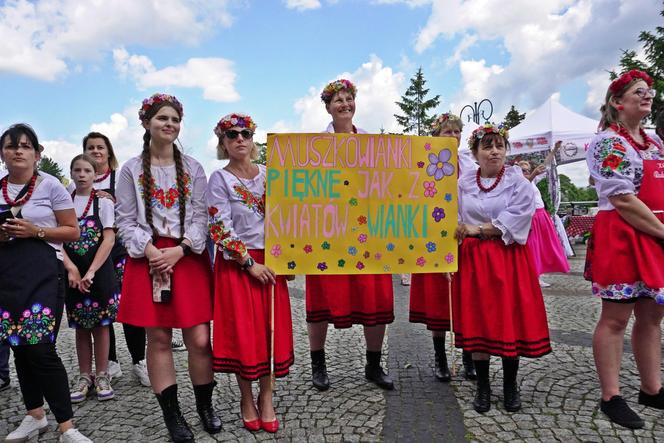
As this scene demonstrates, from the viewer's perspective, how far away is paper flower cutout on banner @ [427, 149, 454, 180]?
11.3 ft

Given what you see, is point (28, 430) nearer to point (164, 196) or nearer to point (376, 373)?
point (164, 196)

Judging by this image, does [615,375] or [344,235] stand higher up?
[344,235]

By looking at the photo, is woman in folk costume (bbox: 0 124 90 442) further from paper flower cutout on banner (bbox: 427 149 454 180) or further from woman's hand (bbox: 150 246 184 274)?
paper flower cutout on banner (bbox: 427 149 454 180)

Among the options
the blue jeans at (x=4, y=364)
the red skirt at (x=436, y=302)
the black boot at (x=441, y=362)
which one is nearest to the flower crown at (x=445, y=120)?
the red skirt at (x=436, y=302)

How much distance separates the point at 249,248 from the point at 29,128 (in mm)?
1542

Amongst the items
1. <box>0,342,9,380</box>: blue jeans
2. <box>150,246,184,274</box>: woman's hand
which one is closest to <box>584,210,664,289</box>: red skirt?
<box>150,246,184,274</box>: woman's hand

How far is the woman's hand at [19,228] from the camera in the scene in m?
2.78

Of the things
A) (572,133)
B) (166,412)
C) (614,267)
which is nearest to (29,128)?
(166,412)

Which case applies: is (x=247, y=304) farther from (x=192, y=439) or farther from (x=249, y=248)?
(x=192, y=439)

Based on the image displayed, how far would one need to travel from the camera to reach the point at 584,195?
9338 centimetres

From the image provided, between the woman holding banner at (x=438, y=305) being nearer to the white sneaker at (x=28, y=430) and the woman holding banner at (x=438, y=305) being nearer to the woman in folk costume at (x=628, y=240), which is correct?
the woman in folk costume at (x=628, y=240)

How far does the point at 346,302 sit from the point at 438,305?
0.70 m

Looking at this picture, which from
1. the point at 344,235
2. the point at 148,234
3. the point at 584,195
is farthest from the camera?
the point at 584,195

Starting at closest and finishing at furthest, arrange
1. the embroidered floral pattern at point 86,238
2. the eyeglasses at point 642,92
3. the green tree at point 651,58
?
the eyeglasses at point 642,92 < the embroidered floral pattern at point 86,238 < the green tree at point 651,58
